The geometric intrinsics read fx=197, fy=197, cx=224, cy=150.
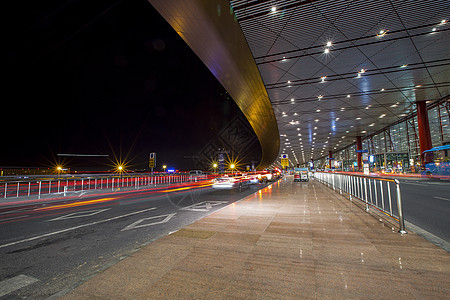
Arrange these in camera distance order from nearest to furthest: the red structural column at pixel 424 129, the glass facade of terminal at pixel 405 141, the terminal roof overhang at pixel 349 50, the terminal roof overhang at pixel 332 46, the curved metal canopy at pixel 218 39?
1. the curved metal canopy at pixel 218 39
2. the terminal roof overhang at pixel 332 46
3. the terminal roof overhang at pixel 349 50
4. the red structural column at pixel 424 129
5. the glass facade of terminal at pixel 405 141

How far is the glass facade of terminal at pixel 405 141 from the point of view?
27.6m

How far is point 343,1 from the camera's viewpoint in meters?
9.84

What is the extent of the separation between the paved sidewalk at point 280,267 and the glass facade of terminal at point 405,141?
1269 inches

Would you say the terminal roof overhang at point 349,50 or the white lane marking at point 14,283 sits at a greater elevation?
the terminal roof overhang at point 349,50

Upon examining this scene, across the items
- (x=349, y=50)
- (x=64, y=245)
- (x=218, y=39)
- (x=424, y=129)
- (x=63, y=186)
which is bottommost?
(x=64, y=245)

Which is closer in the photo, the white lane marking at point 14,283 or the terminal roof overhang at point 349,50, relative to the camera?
the white lane marking at point 14,283

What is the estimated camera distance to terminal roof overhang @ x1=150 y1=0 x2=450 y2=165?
1010 cm

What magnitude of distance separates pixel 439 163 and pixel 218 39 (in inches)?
1038

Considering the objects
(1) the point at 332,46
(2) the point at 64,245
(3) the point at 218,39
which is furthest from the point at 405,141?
(2) the point at 64,245

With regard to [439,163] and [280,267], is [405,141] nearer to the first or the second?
[439,163]

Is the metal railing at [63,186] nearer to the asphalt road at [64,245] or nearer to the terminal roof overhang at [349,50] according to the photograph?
the asphalt road at [64,245]

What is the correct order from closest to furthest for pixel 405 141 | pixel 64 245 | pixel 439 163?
pixel 64 245
pixel 439 163
pixel 405 141

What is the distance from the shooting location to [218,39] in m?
10.7

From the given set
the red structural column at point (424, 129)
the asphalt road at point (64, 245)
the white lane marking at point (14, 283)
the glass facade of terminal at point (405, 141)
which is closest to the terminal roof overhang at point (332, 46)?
the red structural column at point (424, 129)
